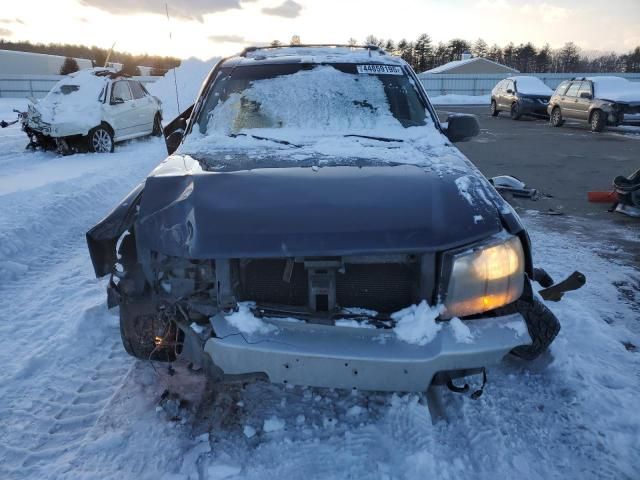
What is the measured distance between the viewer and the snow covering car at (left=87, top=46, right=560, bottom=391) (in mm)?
2092

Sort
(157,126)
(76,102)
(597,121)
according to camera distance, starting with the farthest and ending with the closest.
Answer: (597,121) < (157,126) < (76,102)

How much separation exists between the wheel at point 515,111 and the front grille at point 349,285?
1991cm

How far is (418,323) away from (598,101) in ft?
53.6

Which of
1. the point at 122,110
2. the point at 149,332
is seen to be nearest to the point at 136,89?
the point at 122,110

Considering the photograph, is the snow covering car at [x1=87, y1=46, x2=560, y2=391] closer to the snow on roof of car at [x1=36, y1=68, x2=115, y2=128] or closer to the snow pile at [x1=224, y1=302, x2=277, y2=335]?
the snow pile at [x1=224, y1=302, x2=277, y2=335]

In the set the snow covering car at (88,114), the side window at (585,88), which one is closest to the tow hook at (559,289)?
the snow covering car at (88,114)

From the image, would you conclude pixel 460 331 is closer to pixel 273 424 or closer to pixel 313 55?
pixel 273 424

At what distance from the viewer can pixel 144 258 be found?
2.38 m

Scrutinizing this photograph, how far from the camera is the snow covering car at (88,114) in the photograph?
34.2ft

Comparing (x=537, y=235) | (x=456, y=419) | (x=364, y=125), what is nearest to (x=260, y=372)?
(x=456, y=419)

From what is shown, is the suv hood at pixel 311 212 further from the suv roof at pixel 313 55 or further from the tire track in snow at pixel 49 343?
the suv roof at pixel 313 55

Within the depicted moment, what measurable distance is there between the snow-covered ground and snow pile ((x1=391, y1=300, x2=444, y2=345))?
1.78 feet

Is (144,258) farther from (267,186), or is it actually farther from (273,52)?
(273,52)

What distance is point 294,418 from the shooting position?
2465mm
